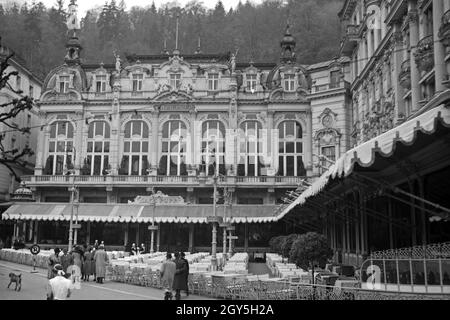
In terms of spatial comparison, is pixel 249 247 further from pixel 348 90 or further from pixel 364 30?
pixel 364 30

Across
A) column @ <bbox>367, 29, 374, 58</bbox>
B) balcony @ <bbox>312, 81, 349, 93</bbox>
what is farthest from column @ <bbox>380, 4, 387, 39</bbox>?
balcony @ <bbox>312, 81, 349, 93</bbox>

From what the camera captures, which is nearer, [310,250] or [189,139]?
[310,250]

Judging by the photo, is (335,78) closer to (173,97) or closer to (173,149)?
(173,97)

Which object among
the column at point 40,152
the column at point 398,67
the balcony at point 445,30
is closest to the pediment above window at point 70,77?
the column at point 40,152

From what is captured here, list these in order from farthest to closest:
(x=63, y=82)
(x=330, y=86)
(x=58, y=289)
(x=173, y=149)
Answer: (x=63, y=82) → (x=173, y=149) → (x=330, y=86) → (x=58, y=289)

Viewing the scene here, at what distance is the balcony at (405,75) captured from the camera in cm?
2675

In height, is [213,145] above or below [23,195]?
above

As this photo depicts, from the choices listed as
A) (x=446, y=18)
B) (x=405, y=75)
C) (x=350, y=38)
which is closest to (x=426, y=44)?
(x=446, y=18)

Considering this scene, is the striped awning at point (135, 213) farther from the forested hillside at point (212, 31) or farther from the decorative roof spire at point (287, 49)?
the forested hillside at point (212, 31)

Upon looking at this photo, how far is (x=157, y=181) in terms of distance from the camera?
156ft

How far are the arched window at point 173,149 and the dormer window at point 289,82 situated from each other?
1076 cm

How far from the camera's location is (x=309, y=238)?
17.7 meters

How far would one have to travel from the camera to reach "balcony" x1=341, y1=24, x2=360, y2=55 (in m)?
40.4

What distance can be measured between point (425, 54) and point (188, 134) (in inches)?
1124
